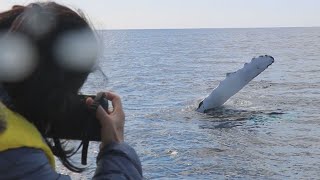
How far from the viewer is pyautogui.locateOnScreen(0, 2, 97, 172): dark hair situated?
1672 millimetres

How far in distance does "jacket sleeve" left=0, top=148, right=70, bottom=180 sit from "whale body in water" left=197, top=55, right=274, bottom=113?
18898 mm

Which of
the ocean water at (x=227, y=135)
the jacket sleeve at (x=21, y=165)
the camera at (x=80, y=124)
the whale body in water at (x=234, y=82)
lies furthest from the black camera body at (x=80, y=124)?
the whale body in water at (x=234, y=82)

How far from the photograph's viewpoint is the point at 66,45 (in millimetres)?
1703

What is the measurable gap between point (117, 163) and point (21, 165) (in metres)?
0.37

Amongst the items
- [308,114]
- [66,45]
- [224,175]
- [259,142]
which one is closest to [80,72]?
[66,45]

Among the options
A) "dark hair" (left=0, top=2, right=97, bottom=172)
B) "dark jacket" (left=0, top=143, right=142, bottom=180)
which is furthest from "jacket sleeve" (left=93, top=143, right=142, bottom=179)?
"dark hair" (left=0, top=2, right=97, bottom=172)

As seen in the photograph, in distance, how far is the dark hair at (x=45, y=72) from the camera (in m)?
1.67

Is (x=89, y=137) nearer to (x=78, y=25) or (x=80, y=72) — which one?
(x=80, y=72)

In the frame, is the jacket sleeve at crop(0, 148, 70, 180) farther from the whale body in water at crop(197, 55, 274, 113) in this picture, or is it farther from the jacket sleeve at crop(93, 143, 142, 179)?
the whale body in water at crop(197, 55, 274, 113)

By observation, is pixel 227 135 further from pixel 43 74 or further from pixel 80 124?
pixel 43 74

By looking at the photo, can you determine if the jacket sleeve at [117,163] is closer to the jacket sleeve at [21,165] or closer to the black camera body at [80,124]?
the black camera body at [80,124]

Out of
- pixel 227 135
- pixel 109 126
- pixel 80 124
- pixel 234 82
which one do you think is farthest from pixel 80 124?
pixel 234 82

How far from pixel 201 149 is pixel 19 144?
38.8 ft

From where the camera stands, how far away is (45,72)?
1682mm
